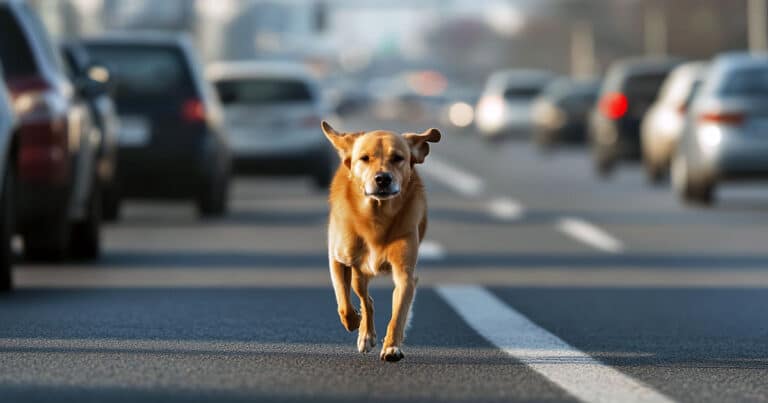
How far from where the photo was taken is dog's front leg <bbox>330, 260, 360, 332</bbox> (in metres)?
8.59

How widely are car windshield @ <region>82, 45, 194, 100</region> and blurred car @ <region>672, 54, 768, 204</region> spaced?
5.62 metres

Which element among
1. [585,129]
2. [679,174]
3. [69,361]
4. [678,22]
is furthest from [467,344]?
[678,22]

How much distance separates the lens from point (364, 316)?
8.66m

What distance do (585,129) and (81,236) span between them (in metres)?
27.5

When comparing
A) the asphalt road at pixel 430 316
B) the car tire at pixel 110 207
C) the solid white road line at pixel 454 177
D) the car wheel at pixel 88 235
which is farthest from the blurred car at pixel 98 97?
the solid white road line at pixel 454 177

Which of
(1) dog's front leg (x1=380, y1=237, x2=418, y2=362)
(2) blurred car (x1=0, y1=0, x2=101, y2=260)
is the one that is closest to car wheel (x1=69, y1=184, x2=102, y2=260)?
(2) blurred car (x1=0, y1=0, x2=101, y2=260)

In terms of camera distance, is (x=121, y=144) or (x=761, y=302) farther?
(x=121, y=144)

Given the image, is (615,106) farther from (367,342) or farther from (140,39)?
(367,342)

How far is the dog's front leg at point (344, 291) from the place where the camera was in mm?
8594

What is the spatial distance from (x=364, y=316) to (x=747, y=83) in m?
14.1

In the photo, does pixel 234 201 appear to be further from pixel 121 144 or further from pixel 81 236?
pixel 81 236

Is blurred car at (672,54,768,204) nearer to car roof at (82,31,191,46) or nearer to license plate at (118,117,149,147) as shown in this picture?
car roof at (82,31,191,46)

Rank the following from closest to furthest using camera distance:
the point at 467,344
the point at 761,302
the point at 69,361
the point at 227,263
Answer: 1. the point at 69,361
2. the point at 467,344
3. the point at 761,302
4. the point at 227,263

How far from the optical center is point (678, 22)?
10388cm
